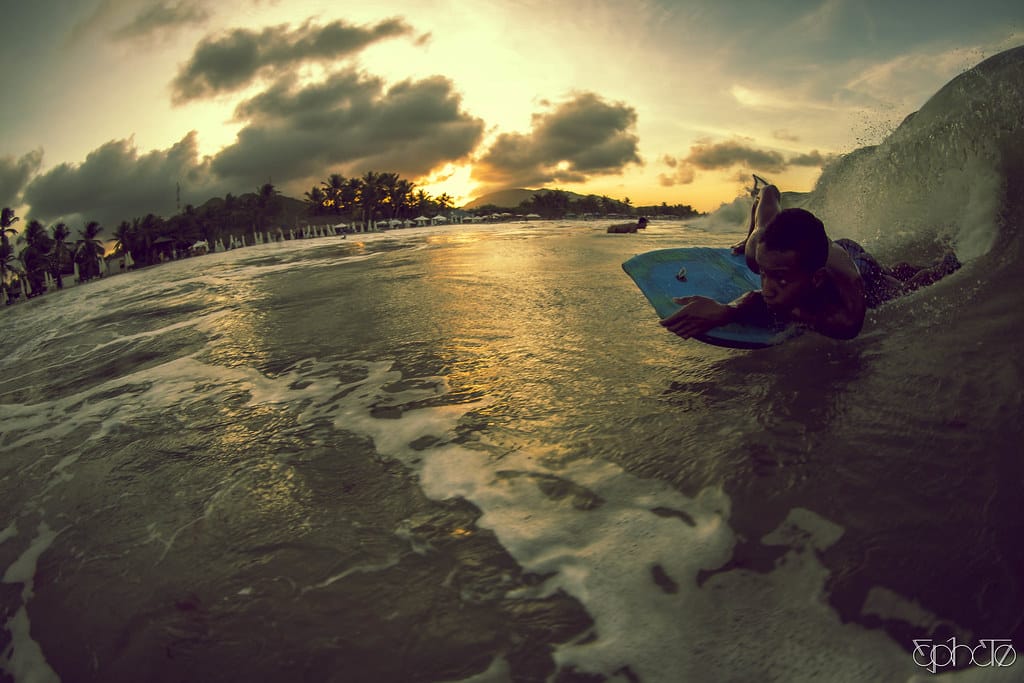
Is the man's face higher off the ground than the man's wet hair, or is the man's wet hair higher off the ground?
the man's wet hair

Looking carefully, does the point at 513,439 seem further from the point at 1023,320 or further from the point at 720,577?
the point at 1023,320

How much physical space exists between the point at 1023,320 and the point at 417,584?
13.7ft

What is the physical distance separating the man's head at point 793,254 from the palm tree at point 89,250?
2987 inches

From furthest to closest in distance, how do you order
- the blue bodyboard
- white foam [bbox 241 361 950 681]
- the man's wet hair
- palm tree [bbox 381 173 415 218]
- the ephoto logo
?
palm tree [bbox 381 173 415 218], the blue bodyboard, the man's wet hair, white foam [bbox 241 361 950 681], the ephoto logo

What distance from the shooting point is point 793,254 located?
3.20 meters

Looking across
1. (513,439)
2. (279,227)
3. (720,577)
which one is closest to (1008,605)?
(720,577)

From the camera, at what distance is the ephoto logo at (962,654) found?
1.56 metres

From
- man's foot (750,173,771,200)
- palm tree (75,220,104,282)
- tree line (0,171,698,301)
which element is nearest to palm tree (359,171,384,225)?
tree line (0,171,698,301)

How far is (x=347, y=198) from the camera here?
306ft

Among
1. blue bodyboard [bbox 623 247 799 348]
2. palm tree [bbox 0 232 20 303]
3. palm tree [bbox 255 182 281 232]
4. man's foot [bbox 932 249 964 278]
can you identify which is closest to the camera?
blue bodyboard [bbox 623 247 799 348]

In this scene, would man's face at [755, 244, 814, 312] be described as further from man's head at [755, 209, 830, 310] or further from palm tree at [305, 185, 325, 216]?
palm tree at [305, 185, 325, 216]

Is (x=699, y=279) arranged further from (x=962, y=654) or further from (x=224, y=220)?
(x=224, y=220)

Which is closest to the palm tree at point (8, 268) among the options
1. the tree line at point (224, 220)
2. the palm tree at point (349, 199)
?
the tree line at point (224, 220)

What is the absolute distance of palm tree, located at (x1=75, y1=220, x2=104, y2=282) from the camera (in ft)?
199
